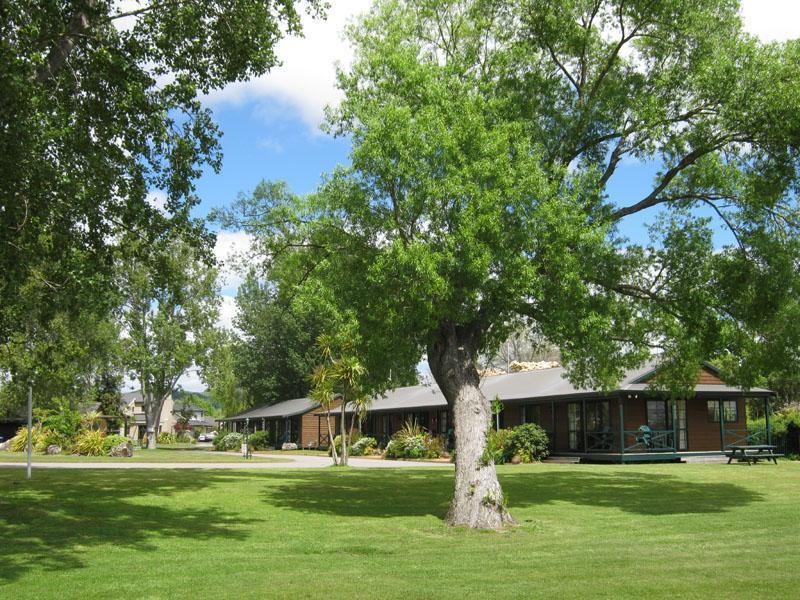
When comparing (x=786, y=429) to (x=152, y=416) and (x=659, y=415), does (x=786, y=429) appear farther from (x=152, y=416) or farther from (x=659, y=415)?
(x=152, y=416)

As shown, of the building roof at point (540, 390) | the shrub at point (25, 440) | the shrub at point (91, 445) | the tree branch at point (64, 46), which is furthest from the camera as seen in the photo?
the shrub at point (25, 440)

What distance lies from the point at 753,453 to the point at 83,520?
82.2 ft

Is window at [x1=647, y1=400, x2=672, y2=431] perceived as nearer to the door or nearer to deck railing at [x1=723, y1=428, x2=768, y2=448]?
the door

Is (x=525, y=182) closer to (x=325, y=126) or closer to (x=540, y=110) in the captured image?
(x=540, y=110)

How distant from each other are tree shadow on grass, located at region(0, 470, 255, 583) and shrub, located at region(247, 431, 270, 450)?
32.0m

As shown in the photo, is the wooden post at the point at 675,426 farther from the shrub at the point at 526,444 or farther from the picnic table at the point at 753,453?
the shrub at the point at 526,444

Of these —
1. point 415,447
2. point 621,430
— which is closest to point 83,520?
point 621,430

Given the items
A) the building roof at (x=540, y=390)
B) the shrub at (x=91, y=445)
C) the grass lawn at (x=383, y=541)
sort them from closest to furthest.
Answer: the grass lawn at (x=383, y=541), the building roof at (x=540, y=390), the shrub at (x=91, y=445)

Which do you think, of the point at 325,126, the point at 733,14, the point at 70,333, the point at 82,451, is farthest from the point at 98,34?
the point at 70,333

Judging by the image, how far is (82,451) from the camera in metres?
38.5

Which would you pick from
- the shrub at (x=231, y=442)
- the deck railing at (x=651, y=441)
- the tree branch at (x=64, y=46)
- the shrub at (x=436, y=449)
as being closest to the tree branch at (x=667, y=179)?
the tree branch at (x=64, y=46)

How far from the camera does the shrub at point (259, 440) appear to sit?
52281 mm

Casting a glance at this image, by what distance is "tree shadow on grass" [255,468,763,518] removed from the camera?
630 inches

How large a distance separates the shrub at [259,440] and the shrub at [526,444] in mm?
24547
